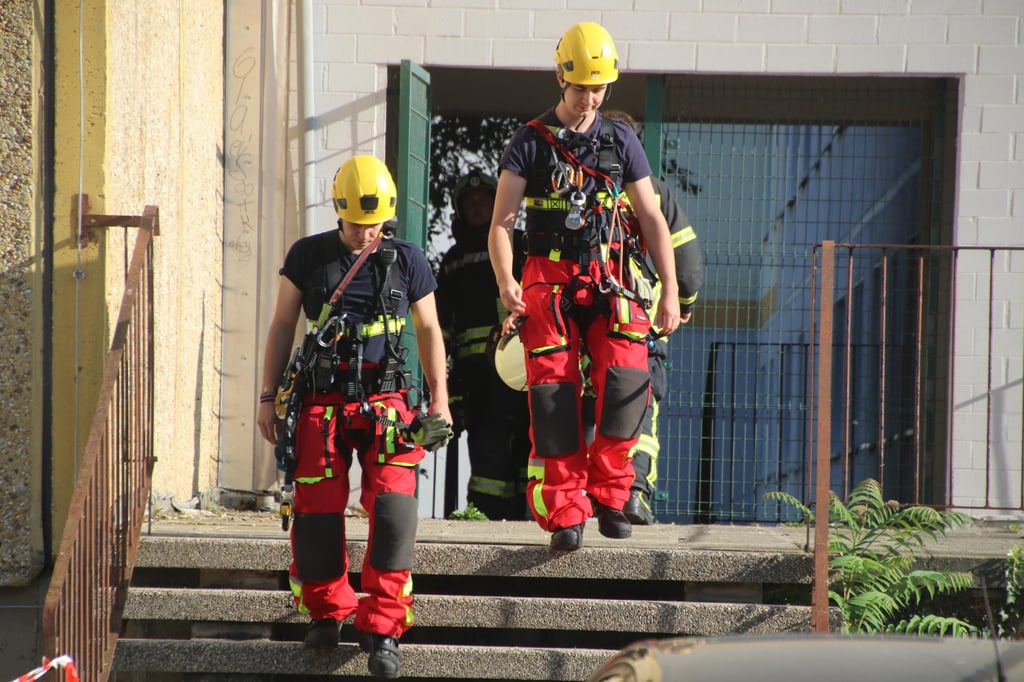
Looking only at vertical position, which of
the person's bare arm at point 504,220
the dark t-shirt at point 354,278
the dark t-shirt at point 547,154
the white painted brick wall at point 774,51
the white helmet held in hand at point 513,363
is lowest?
the white helmet held in hand at point 513,363

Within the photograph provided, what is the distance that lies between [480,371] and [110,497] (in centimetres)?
292

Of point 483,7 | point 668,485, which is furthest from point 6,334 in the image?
point 668,485

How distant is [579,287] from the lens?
533cm

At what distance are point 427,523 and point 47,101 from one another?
108 inches

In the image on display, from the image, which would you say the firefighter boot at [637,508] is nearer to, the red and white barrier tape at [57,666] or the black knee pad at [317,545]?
the black knee pad at [317,545]

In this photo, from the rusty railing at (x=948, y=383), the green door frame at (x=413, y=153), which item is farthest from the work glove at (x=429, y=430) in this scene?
the rusty railing at (x=948, y=383)

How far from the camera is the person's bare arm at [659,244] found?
545 cm

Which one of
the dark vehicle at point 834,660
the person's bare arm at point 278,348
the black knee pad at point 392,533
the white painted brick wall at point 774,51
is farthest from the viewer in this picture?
the white painted brick wall at point 774,51

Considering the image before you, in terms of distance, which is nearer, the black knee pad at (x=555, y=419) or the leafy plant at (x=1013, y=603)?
the black knee pad at (x=555, y=419)

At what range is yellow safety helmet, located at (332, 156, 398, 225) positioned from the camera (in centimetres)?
524

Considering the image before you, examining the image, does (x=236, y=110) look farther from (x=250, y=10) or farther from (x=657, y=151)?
(x=657, y=151)

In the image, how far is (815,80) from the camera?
8.50 m

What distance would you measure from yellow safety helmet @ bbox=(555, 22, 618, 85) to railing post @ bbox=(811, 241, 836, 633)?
118cm

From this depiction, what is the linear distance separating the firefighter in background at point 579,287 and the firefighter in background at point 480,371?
2.06 meters
